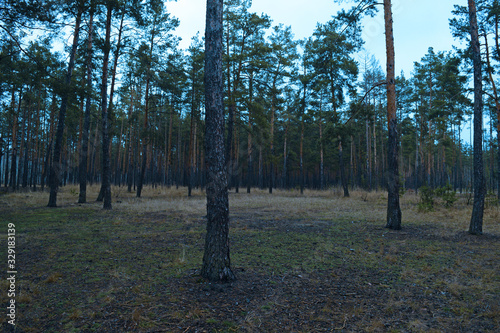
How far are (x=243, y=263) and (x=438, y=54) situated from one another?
3752cm

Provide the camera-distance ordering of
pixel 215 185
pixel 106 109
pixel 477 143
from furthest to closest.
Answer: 1. pixel 106 109
2. pixel 477 143
3. pixel 215 185

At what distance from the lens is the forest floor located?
340cm

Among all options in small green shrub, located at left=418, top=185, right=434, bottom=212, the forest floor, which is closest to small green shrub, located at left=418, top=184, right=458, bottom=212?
small green shrub, located at left=418, top=185, right=434, bottom=212

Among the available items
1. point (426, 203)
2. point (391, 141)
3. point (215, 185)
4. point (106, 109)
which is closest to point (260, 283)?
point (215, 185)

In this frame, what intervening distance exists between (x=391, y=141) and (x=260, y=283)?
7528 millimetres

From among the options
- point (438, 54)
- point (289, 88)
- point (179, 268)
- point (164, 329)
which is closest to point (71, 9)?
point (179, 268)

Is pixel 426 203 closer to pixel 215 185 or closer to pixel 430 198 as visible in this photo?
pixel 430 198

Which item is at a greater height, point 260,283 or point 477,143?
point 477,143

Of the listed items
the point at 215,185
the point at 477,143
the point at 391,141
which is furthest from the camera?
the point at 391,141

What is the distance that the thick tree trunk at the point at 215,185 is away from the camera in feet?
14.8

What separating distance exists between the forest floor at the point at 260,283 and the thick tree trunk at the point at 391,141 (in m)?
1.09

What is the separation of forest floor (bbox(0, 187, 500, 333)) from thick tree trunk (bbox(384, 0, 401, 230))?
43.0 inches

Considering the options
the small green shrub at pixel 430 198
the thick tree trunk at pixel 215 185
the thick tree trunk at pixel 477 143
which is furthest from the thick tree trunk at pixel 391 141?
the thick tree trunk at pixel 215 185

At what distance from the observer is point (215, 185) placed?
14.9 feet
